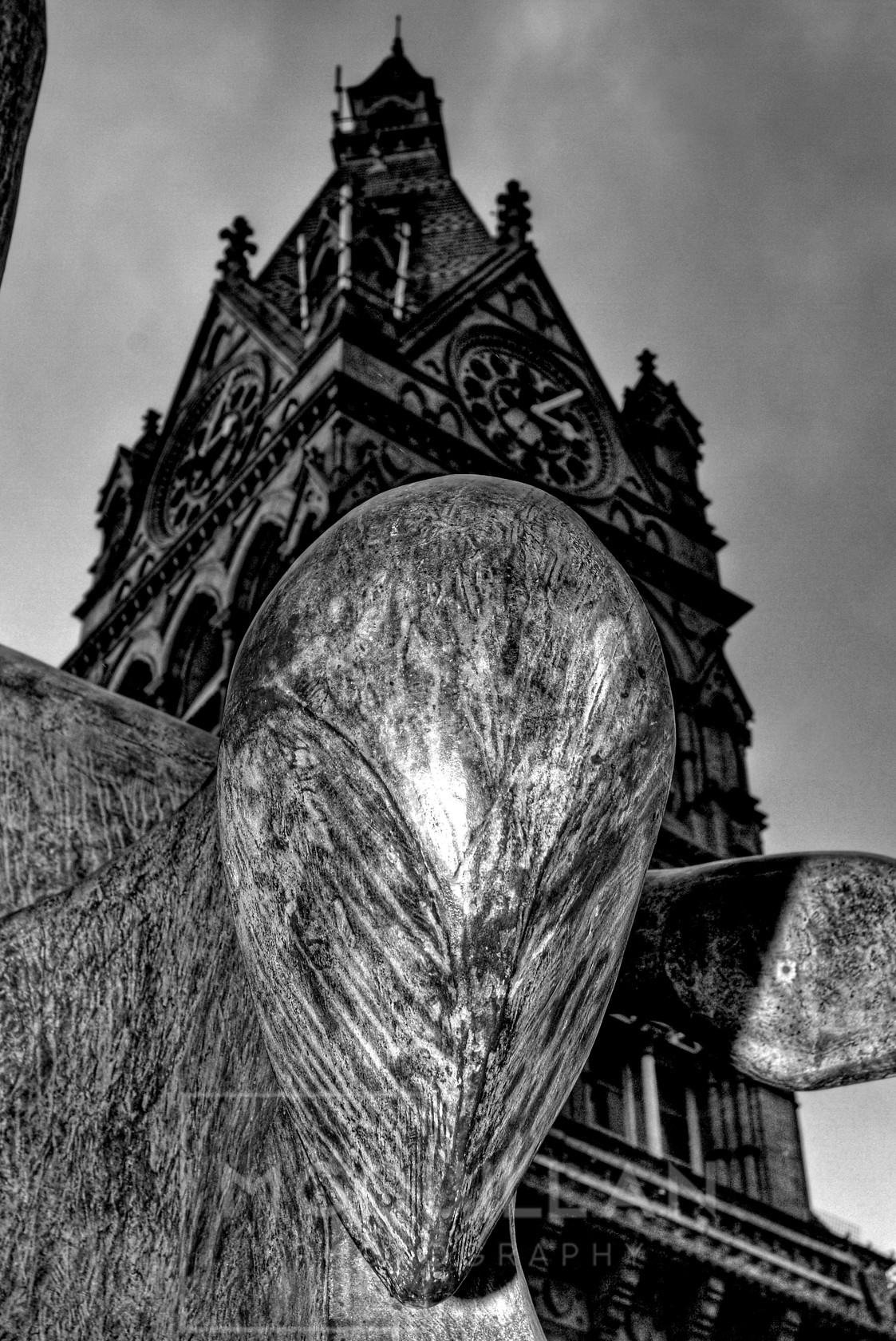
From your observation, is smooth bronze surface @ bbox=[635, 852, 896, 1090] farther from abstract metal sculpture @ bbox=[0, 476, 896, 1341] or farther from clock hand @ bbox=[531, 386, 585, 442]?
clock hand @ bbox=[531, 386, 585, 442]

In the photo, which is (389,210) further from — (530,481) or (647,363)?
(530,481)

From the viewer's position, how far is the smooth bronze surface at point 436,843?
0.92 meters

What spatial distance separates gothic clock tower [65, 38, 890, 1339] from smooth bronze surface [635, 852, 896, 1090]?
15.0 metres

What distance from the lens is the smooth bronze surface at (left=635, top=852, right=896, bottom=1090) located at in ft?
4.35

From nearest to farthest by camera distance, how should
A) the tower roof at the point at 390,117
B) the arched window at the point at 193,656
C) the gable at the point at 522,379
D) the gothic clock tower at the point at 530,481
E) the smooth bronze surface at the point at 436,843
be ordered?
the smooth bronze surface at the point at 436,843 → the gothic clock tower at the point at 530,481 → the arched window at the point at 193,656 → the gable at the point at 522,379 → the tower roof at the point at 390,117

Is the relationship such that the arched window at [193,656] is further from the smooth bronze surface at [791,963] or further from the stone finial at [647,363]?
the smooth bronze surface at [791,963]

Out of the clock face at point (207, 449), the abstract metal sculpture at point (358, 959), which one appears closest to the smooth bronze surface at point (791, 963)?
the abstract metal sculpture at point (358, 959)

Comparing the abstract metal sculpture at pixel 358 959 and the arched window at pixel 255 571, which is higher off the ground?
the arched window at pixel 255 571

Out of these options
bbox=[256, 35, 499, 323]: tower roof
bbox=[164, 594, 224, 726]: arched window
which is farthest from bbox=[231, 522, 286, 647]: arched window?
bbox=[256, 35, 499, 323]: tower roof

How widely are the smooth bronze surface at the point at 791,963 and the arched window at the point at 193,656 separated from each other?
2098cm

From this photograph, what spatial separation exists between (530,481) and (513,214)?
12.5 metres

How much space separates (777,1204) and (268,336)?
14.9m

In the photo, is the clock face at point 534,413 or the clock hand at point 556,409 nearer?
the clock face at point 534,413

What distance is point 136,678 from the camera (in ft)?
80.8
